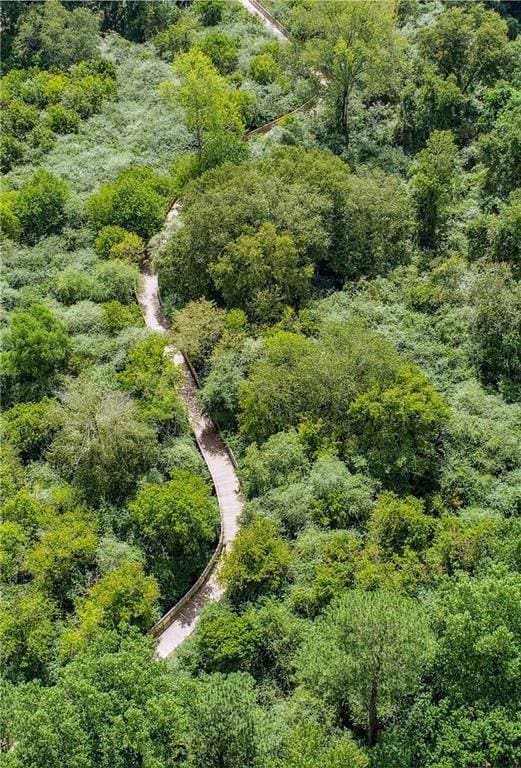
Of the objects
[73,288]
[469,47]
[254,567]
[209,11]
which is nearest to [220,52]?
[209,11]

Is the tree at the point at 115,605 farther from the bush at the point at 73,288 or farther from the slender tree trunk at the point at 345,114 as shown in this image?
the slender tree trunk at the point at 345,114

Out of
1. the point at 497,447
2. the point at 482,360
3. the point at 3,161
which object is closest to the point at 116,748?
the point at 497,447

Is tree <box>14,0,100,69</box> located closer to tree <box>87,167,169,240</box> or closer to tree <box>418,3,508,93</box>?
tree <box>87,167,169,240</box>

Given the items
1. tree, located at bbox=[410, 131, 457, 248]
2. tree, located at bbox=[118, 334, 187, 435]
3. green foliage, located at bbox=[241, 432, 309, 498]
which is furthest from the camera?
tree, located at bbox=[410, 131, 457, 248]

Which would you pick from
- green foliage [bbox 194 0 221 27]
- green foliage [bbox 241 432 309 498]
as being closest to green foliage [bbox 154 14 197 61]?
green foliage [bbox 194 0 221 27]

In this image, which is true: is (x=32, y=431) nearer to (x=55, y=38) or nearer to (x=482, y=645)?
(x=482, y=645)

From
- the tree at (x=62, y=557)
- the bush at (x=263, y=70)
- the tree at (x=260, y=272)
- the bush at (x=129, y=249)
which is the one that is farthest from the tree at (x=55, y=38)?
the tree at (x=62, y=557)

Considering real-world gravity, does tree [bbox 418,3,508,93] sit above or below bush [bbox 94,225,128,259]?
above
